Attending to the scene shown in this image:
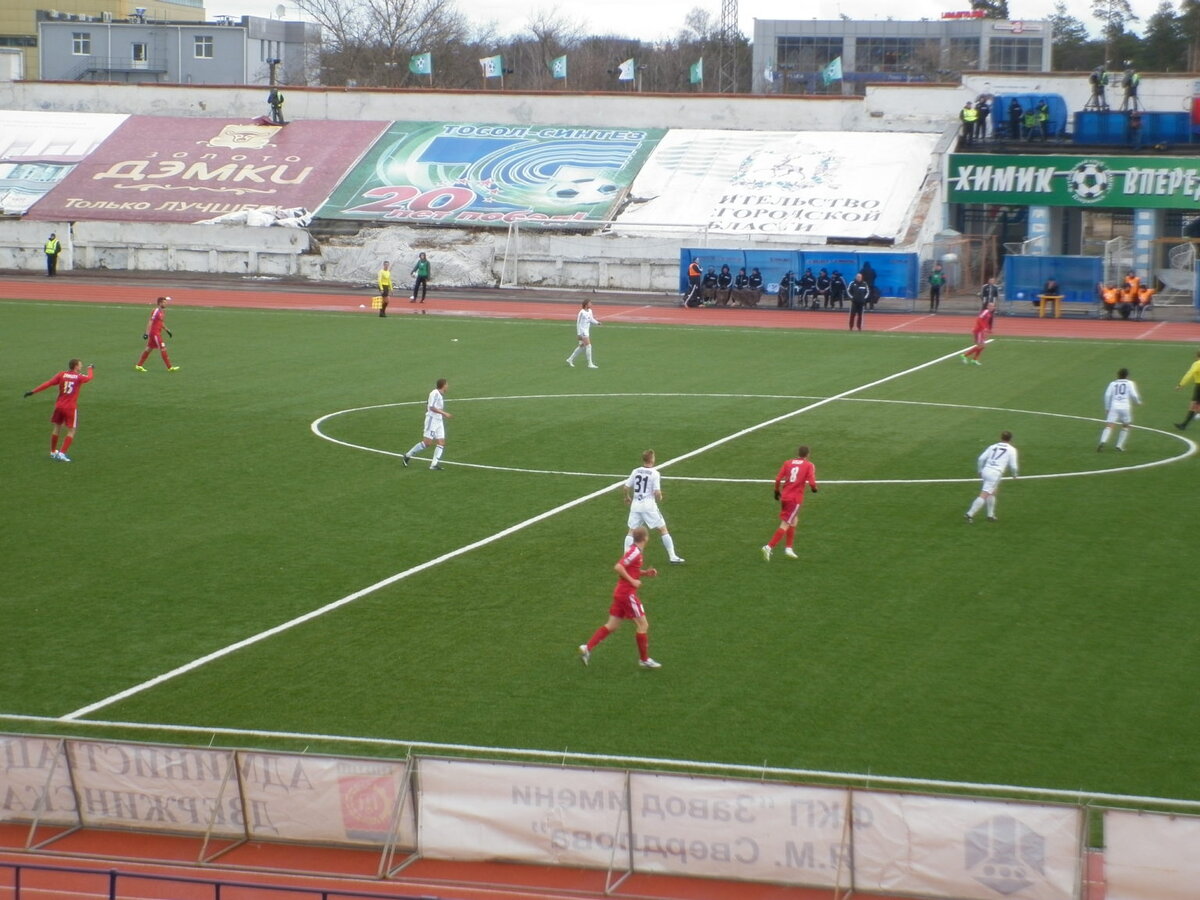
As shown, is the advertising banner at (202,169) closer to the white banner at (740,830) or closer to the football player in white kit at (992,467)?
the football player in white kit at (992,467)

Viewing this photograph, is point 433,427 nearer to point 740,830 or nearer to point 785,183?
point 740,830

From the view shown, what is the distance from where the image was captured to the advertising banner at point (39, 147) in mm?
75500

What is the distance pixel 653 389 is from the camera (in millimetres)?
36312

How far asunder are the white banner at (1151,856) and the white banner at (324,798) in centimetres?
516

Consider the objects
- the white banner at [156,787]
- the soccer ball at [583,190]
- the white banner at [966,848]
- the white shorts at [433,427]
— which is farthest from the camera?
the soccer ball at [583,190]

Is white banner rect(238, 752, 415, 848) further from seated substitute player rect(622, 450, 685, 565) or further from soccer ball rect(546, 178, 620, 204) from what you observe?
soccer ball rect(546, 178, 620, 204)

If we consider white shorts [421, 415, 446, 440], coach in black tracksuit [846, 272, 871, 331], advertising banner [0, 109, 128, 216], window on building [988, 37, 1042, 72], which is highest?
window on building [988, 37, 1042, 72]

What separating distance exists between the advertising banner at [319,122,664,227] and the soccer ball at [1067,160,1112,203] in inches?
801

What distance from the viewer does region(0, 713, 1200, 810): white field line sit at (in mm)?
12398

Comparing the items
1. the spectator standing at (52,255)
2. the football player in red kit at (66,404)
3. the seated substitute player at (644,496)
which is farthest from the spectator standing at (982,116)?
the seated substitute player at (644,496)

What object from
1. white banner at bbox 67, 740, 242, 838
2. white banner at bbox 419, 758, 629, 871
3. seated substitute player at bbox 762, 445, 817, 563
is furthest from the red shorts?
white banner at bbox 67, 740, 242, 838

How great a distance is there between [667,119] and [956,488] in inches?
2158

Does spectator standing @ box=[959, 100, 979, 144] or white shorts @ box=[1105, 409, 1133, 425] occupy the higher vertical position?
spectator standing @ box=[959, 100, 979, 144]

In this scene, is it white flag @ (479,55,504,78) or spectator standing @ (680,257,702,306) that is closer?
spectator standing @ (680,257,702,306)
